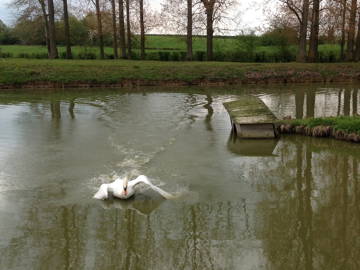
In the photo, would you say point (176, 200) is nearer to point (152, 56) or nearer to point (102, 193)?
point (102, 193)

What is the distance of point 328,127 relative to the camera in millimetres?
10078

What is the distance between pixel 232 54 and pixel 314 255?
106 feet

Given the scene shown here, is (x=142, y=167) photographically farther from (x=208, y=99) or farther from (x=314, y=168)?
(x=208, y=99)

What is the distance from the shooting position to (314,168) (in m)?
7.83

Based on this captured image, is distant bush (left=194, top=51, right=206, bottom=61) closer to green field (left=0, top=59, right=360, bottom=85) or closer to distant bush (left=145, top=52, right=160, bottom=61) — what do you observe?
distant bush (left=145, top=52, right=160, bottom=61)

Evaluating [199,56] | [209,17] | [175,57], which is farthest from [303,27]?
[175,57]

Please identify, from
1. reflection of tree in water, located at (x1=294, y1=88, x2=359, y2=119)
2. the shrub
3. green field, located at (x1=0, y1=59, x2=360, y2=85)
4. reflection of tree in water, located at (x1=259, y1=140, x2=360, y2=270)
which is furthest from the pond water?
the shrub

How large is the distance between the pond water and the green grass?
0.42 meters

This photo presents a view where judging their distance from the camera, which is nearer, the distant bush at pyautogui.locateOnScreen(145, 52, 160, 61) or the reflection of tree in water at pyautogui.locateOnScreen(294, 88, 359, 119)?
the reflection of tree in water at pyautogui.locateOnScreen(294, 88, 359, 119)

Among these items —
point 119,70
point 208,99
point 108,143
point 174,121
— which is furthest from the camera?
point 119,70

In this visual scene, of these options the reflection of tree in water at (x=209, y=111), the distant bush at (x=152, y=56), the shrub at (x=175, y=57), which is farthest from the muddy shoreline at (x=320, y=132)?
the distant bush at (x=152, y=56)

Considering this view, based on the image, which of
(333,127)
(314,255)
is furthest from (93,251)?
(333,127)

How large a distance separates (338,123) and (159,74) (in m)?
15.5

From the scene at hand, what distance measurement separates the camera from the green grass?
9672 millimetres
